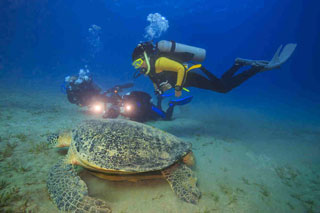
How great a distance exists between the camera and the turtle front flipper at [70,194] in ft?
6.08

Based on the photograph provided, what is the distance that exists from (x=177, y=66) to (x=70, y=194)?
4192 mm

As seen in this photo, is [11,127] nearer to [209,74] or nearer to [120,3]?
[209,74]

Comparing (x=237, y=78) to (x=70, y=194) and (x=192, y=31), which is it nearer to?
(x=70, y=194)

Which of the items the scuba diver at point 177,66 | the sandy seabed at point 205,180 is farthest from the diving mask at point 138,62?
the sandy seabed at point 205,180

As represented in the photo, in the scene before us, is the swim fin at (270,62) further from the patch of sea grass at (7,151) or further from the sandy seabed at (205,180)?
the patch of sea grass at (7,151)

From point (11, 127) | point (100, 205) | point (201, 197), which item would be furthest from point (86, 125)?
point (11, 127)

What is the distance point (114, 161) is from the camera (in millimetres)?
2189

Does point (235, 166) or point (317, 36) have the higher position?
point (317, 36)

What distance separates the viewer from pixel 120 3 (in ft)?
179

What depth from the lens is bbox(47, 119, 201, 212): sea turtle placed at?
197 centimetres

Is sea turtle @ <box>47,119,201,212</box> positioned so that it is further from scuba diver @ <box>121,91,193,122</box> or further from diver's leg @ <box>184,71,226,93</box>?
scuba diver @ <box>121,91,193,122</box>

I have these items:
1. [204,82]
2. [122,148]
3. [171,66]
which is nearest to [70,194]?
[122,148]

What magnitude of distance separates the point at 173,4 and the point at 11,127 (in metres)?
56.0

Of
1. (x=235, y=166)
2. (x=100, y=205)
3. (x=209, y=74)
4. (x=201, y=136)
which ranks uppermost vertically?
(x=209, y=74)
